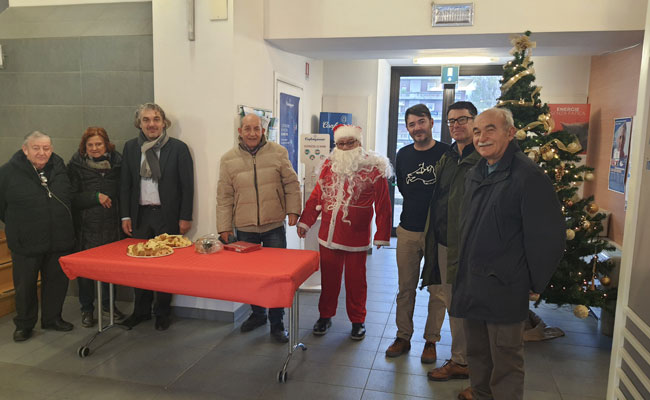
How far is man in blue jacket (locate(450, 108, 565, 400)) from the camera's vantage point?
219cm

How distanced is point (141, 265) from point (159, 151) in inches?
48.3

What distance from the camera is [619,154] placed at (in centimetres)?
453

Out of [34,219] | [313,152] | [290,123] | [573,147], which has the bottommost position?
[34,219]

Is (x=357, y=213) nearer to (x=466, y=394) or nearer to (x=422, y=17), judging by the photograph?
(x=466, y=394)

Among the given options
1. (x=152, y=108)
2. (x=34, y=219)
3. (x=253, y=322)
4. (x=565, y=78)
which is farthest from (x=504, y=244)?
(x=565, y=78)

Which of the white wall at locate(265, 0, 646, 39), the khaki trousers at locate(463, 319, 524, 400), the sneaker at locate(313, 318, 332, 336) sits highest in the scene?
the white wall at locate(265, 0, 646, 39)

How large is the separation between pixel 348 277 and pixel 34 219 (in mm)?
2393

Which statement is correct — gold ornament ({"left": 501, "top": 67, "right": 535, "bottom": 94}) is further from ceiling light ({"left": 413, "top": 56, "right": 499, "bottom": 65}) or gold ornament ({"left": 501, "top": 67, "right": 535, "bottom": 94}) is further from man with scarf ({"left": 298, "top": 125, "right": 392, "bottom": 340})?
ceiling light ({"left": 413, "top": 56, "right": 499, "bottom": 65})

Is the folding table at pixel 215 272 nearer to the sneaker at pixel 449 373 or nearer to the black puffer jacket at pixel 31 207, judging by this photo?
the black puffer jacket at pixel 31 207

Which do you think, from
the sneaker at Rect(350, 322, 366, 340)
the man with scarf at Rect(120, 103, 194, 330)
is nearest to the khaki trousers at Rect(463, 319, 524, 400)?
the sneaker at Rect(350, 322, 366, 340)

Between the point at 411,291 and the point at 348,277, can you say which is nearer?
the point at 411,291

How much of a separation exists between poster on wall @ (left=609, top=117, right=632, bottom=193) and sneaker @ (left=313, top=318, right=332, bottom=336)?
9.61 feet

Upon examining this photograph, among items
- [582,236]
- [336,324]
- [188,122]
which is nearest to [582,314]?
[582,236]

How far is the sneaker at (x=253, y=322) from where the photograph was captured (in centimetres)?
393
